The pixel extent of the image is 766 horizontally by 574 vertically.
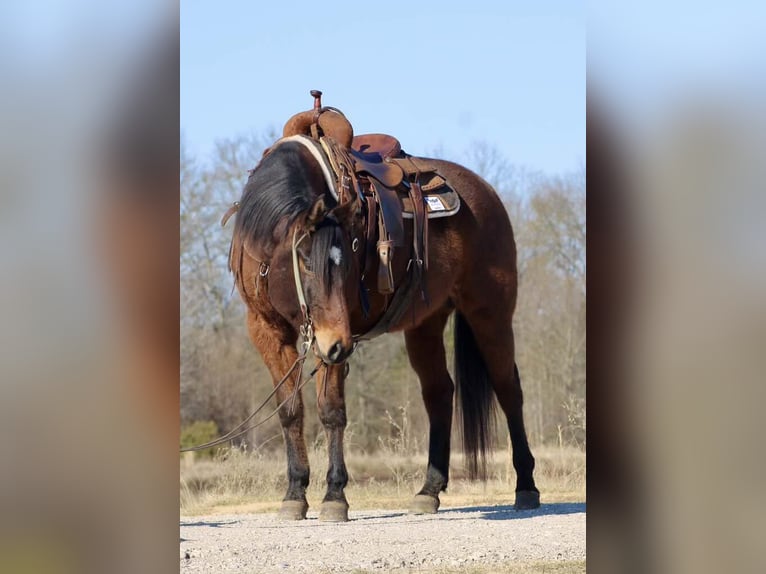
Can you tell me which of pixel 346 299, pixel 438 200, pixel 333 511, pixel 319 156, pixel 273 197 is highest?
pixel 319 156

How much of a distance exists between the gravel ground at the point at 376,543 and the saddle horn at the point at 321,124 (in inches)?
106

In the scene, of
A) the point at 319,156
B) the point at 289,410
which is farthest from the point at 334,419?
the point at 319,156

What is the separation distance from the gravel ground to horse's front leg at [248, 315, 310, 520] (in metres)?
0.17

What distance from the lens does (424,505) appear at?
7.72m

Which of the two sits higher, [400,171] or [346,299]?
[400,171]

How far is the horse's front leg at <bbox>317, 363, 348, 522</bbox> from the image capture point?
272 inches

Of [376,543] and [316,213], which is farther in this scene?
[316,213]

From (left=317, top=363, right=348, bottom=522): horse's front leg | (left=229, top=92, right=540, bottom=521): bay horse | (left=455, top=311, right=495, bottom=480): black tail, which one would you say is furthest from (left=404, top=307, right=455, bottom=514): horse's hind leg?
(left=317, top=363, right=348, bottom=522): horse's front leg

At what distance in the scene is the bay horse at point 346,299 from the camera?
655cm

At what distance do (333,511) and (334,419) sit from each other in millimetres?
601

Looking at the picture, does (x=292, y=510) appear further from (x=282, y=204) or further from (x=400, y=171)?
(x=400, y=171)
